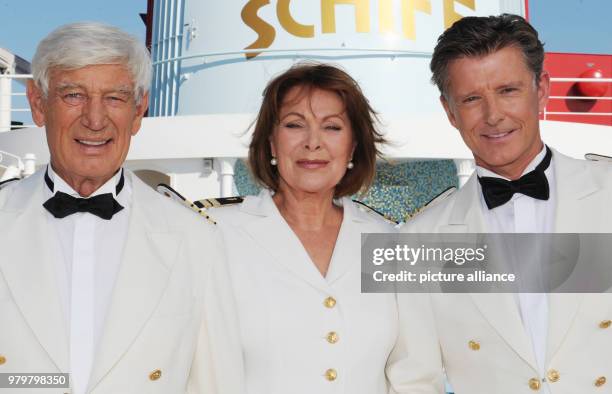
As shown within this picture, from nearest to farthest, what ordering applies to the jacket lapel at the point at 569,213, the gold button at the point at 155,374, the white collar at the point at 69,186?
the gold button at the point at 155,374 < the jacket lapel at the point at 569,213 < the white collar at the point at 69,186

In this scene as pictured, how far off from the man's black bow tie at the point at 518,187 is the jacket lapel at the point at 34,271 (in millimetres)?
1886

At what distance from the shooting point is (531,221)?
9.70ft

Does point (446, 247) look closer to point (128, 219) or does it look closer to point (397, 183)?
point (128, 219)

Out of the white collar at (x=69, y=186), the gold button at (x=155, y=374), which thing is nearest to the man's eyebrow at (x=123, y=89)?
the white collar at (x=69, y=186)

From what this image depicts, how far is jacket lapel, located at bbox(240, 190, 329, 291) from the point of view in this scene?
9.93 feet

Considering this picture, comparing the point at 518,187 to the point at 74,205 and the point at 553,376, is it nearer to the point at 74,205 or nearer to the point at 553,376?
the point at 553,376

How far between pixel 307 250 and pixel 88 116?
1201mm

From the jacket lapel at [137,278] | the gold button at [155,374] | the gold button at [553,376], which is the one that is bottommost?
the gold button at [553,376]

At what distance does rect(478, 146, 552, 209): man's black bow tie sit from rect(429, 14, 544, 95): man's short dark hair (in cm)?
45

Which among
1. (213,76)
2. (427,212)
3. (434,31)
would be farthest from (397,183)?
(427,212)

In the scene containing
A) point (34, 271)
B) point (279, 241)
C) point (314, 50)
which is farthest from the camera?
point (314, 50)

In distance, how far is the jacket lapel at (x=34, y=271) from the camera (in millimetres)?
2383

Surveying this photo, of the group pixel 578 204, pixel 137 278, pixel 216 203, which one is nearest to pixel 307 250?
pixel 216 203

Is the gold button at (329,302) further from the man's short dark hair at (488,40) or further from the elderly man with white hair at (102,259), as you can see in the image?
the man's short dark hair at (488,40)
